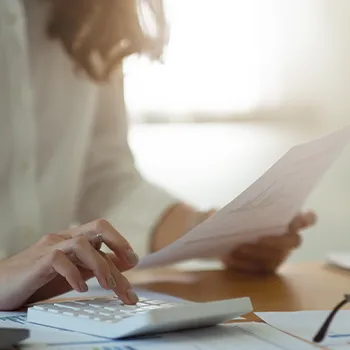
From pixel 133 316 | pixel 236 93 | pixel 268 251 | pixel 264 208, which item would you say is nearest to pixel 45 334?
pixel 133 316

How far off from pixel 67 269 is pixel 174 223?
18.1 inches

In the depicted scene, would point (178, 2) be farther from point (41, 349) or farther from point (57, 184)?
point (41, 349)

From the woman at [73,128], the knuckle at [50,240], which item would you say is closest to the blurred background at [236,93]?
the woman at [73,128]

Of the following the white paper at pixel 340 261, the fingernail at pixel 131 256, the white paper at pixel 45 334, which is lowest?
the white paper at pixel 340 261

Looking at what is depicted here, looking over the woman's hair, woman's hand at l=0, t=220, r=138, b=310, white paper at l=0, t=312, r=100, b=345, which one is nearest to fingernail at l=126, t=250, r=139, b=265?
woman's hand at l=0, t=220, r=138, b=310

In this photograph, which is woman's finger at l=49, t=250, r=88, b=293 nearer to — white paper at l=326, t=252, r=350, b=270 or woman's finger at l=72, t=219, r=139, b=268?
woman's finger at l=72, t=219, r=139, b=268

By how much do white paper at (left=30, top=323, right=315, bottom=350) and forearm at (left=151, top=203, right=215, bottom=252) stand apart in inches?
19.1

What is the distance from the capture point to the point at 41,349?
0.46m

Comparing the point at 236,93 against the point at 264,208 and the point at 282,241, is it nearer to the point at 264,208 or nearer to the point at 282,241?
the point at 282,241

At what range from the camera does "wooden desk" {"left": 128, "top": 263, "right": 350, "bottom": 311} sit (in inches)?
28.5

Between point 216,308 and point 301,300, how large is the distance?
242 millimetres

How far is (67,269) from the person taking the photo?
1.93 ft

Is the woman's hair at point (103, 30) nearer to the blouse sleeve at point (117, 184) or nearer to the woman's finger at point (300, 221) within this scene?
the blouse sleeve at point (117, 184)

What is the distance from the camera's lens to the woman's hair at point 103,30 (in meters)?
1.17
